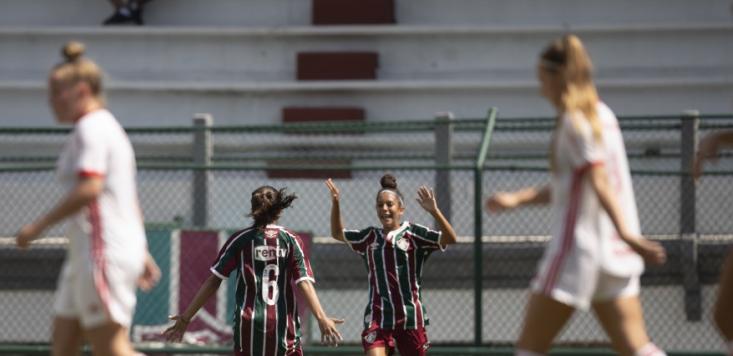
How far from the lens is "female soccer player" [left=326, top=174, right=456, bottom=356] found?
9.16 m

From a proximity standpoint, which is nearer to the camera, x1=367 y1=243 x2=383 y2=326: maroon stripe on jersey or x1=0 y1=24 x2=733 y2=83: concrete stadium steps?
x1=367 y1=243 x2=383 y2=326: maroon stripe on jersey

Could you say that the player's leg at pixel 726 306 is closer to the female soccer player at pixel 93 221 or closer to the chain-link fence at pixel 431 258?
the female soccer player at pixel 93 221

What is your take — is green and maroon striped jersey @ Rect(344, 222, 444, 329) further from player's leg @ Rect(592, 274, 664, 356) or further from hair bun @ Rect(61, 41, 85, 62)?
hair bun @ Rect(61, 41, 85, 62)

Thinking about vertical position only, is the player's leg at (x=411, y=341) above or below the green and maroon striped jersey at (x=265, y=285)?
below

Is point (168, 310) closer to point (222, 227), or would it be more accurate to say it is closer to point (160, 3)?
point (222, 227)

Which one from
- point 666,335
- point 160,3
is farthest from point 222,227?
point 160,3

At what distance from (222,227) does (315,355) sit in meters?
1.52

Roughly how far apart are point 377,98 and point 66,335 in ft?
33.9

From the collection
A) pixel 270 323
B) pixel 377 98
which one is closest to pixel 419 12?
pixel 377 98

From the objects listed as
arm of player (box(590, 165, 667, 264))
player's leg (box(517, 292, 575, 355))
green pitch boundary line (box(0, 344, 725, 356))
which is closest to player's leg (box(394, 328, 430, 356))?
green pitch boundary line (box(0, 344, 725, 356))

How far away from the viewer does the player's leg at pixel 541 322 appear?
248 inches

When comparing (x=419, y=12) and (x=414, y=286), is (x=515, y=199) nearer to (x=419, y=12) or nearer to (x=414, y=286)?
(x=414, y=286)

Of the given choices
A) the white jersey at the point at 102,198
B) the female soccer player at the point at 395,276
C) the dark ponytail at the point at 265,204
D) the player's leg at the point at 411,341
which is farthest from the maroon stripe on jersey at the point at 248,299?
the white jersey at the point at 102,198

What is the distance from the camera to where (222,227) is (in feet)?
40.7
